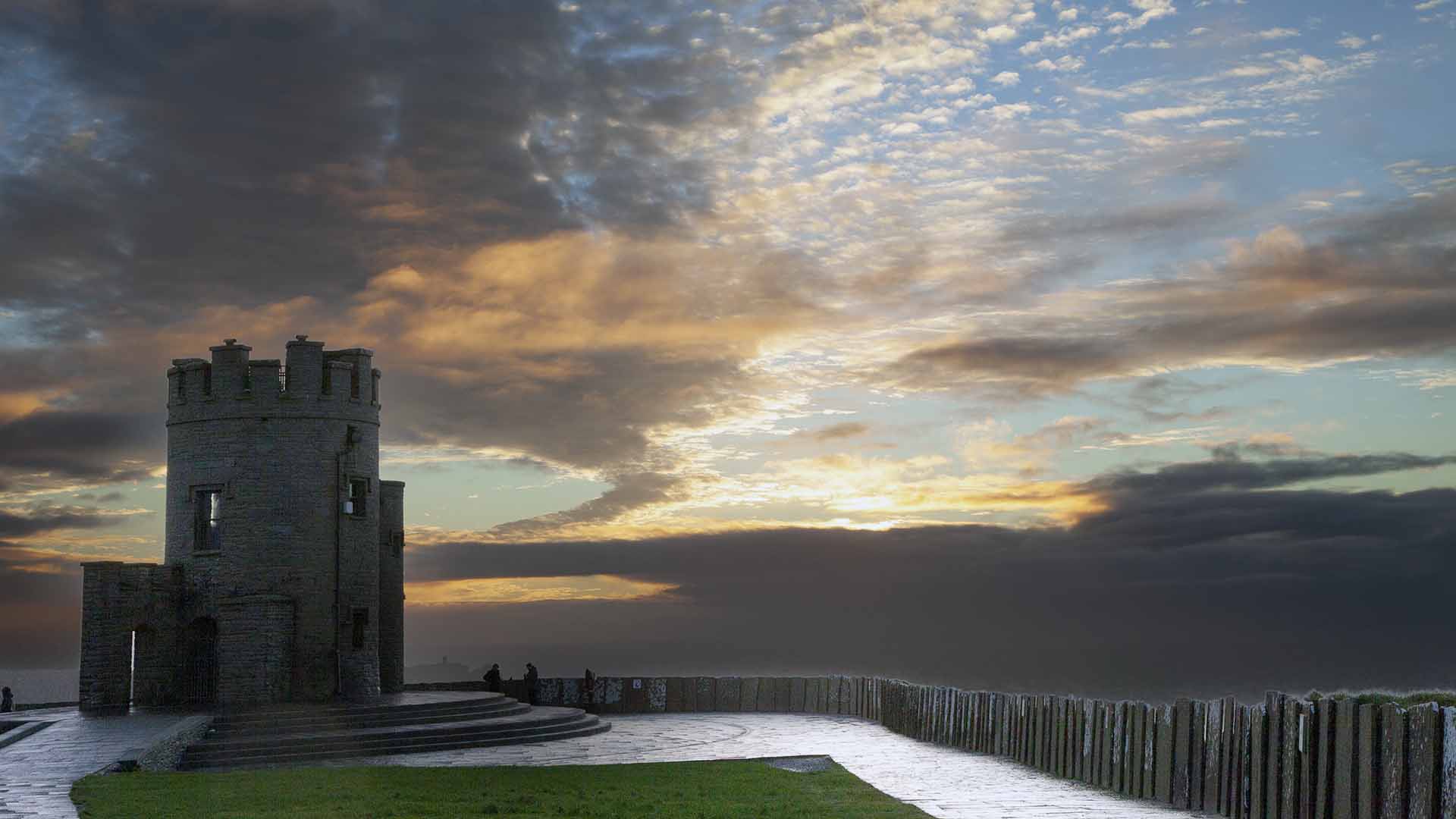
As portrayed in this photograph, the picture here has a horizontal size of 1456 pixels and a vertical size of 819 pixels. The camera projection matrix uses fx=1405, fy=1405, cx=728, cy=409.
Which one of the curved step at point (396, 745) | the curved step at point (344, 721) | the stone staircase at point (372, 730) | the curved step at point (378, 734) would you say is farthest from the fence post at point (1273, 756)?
the curved step at point (344, 721)

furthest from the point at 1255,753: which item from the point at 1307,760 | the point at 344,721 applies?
the point at 344,721

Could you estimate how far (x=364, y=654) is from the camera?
46219mm

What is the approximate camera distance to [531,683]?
52.1 meters

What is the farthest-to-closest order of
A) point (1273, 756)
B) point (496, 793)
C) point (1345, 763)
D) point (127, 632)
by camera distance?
point (127, 632) → point (496, 793) → point (1273, 756) → point (1345, 763)

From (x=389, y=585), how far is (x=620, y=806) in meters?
29.7

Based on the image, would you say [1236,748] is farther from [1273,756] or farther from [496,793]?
[496,793]

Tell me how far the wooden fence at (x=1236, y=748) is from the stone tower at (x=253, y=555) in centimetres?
2044

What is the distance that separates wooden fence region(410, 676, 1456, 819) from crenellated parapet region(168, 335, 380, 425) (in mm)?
22683

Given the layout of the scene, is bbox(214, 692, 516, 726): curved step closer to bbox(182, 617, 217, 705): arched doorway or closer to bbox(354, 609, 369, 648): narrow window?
bbox(354, 609, 369, 648): narrow window

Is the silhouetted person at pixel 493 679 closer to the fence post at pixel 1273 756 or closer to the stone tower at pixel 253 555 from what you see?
the stone tower at pixel 253 555

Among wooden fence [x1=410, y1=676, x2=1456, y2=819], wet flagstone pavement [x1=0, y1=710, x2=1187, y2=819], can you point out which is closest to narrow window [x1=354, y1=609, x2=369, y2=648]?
wet flagstone pavement [x1=0, y1=710, x2=1187, y2=819]

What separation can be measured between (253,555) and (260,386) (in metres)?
5.53

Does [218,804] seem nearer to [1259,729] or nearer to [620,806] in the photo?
[620,806]

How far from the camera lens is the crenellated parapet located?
1804 inches
